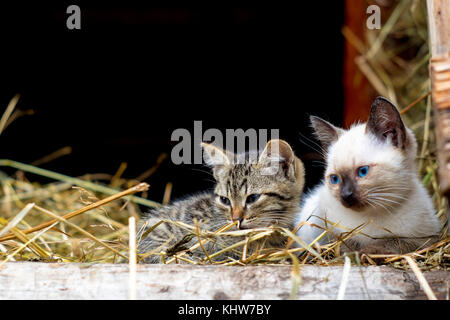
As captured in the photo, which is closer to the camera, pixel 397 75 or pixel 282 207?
pixel 282 207

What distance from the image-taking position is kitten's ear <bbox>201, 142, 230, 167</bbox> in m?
2.73

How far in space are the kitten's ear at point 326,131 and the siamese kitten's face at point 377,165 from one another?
172 millimetres

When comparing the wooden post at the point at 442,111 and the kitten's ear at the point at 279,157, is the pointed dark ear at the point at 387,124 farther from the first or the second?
the wooden post at the point at 442,111

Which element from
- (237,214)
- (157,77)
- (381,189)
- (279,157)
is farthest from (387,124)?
(157,77)

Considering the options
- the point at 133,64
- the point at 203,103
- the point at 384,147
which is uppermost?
the point at 133,64

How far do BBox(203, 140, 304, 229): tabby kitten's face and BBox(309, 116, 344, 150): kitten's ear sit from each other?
0.57ft

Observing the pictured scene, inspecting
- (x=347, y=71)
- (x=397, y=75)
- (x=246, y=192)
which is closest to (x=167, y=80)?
(x=347, y=71)

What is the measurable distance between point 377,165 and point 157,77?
9.21ft

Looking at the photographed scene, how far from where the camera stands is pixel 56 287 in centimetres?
166

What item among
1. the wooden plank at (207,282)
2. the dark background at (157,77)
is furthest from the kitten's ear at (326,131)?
the dark background at (157,77)

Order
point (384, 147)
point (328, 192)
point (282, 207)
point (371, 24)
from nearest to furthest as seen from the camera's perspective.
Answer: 1. point (384, 147)
2. point (328, 192)
3. point (282, 207)
4. point (371, 24)

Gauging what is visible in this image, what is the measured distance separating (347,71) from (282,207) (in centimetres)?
160

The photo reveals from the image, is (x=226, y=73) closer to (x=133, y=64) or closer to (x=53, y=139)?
(x=133, y=64)

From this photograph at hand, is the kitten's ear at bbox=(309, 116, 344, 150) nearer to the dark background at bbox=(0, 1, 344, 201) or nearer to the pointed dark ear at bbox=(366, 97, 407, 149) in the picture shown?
the pointed dark ear at bbox=(366, 97, 407, 149)
